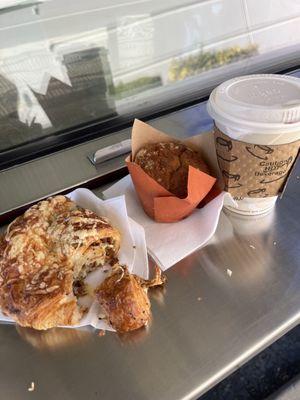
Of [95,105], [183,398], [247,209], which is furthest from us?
[95,105]

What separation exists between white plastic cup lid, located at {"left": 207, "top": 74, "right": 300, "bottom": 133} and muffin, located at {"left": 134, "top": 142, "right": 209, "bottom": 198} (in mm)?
114

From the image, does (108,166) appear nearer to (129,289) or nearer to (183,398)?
(129,289)

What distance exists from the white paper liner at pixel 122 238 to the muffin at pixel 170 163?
0.09 meters

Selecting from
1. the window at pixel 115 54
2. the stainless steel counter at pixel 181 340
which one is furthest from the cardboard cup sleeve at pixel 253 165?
the window at pixel 115 54

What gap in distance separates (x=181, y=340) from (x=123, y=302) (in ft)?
0.38

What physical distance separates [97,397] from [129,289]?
0.16 metres

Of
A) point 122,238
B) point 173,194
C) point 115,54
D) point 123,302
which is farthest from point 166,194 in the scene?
point 115,54

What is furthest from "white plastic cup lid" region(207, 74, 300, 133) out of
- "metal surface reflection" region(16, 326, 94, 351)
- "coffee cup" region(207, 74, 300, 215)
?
"metal surface reflection" region(16, 326, 94, 351)

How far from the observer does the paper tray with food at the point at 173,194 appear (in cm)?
74

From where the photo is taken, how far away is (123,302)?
609 mm

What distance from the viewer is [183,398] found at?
1.83 feet

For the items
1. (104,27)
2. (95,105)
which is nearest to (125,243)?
(95,105)

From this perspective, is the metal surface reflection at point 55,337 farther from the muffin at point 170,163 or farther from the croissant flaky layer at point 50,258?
the muffin at point 170,163

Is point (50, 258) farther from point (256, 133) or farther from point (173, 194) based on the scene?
point (256, 133)
